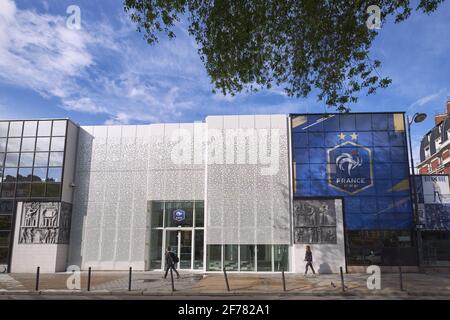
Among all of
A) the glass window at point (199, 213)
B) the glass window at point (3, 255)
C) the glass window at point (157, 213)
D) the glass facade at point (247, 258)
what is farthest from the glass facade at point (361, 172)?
the glass window at point (3, 255)

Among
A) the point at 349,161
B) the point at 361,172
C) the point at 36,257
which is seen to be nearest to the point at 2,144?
the point at 36,257

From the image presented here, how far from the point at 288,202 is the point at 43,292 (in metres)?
13.1

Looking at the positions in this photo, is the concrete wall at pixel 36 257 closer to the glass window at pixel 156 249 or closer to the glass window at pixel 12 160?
the glass window at pixel 12 160

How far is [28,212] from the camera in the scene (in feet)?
73.7

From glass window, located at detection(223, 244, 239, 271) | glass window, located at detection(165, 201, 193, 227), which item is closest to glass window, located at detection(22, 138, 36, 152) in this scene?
glass window, located at detection(165, 201, 193, 227)

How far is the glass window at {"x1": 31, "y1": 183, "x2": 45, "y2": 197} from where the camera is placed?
22.5 metres

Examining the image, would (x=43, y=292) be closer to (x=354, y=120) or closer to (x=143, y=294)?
(x=143, y=294)

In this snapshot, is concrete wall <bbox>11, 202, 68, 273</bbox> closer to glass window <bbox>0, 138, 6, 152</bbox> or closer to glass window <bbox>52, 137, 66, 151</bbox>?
glass window <bbox>0, 138, 6, 152</bbox>

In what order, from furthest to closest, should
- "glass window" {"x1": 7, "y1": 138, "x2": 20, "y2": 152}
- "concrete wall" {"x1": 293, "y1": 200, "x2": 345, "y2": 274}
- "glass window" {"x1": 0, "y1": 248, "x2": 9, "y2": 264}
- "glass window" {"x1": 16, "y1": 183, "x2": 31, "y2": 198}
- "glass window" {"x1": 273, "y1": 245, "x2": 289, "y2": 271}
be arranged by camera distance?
"glass window" {"x1": 7, "y1": 138, "x2": 20, "y2": 152} < "glass window" {"x1": 16, "y1": 183, "x2": 31, "y2": 198} < "glass window" {"x1": 0, "y1": 248, "x2": 9, "y2": 264} < "glass window" {"x1": 273, "y1": 245, "x2": 289, "y2": 271} < "concrete wall" {"x1": 293, "y1": 200, "x2": 345, "y2": 274}

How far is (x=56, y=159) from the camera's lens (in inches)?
896

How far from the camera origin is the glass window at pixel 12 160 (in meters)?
22.9

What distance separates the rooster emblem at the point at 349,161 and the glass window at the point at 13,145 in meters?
19.4

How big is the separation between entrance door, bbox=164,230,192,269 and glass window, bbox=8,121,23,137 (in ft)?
36.4

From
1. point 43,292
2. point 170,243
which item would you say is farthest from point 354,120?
point 43,292
